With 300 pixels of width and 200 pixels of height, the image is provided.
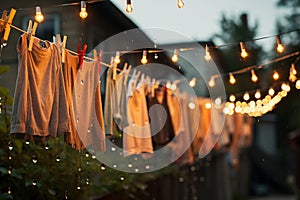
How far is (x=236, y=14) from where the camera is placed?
5211mm

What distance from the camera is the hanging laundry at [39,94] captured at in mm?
2672

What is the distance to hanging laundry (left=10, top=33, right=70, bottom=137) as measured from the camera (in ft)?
8.77

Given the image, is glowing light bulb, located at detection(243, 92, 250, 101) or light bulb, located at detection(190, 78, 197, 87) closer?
glowing light bulb, located at detection(243, 92, 250, 101)

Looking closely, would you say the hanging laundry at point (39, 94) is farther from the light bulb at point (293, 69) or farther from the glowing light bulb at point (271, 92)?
the glowing light bulb at point (271, 92)

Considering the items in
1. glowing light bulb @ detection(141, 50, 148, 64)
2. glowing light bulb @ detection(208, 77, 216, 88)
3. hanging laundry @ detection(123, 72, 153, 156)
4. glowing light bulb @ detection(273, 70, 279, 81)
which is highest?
glowing light bulb @ detection(141, 50, 148, 64)

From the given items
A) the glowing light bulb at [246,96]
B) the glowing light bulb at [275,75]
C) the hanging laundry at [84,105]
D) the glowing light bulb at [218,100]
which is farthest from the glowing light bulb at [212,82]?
the hanging laundry at [84,105]

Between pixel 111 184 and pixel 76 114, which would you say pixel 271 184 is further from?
pixel 76 114

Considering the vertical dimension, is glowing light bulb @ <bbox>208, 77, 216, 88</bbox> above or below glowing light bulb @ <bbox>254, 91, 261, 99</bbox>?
above

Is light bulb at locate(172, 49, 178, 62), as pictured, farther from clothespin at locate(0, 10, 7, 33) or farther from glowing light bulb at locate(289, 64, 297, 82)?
clothespin at locate(0, 10, 7, 33)

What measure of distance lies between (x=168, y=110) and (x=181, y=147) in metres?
0.47

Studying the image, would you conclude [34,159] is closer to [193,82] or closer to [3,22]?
[3,22]

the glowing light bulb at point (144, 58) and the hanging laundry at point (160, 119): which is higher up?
the glowing light bulb at point (144, 58)

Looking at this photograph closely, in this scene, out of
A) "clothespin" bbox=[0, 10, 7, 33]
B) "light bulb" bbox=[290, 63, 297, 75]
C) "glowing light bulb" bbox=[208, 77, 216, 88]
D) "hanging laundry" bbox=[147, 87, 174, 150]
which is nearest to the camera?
"clothespin" bbox=[0, 10, 7, 33]

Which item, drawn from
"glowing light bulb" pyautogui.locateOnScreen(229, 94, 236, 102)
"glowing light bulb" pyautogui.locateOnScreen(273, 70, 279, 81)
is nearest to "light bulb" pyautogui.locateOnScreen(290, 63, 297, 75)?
"glowing light bulb" pyautogui.locateOnScreen(273, 70, 279, 81)
